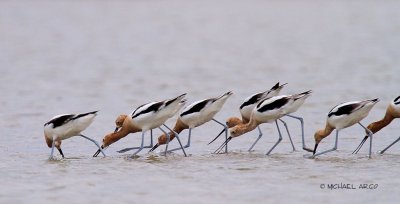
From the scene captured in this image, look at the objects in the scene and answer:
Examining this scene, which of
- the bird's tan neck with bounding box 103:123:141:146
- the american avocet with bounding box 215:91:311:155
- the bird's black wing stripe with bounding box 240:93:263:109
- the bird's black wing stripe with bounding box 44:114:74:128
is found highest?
the bird's black wing stripe with bounding box 240:93:263:109

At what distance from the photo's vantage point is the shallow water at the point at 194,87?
8.84 meters

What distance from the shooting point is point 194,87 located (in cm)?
1934

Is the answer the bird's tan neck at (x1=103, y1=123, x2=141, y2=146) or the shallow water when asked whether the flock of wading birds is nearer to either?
the bird's tan neck at (x1=103, y1=123, x2=141, y2=146)

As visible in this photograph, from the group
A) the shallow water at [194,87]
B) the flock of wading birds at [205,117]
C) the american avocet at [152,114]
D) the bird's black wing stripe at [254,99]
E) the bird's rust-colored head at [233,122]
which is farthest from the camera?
the bird's rust-colored head at [233,122]

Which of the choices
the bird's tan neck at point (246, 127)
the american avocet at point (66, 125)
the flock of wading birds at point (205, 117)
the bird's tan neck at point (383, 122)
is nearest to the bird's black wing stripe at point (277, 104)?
the flock of wading birds at point (205, 117)

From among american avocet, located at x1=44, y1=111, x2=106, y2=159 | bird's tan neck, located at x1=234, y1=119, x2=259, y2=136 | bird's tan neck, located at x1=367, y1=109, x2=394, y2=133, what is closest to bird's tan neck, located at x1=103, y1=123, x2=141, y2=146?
american avocet, located at x1=44, y1=111, x2=106, y2=159

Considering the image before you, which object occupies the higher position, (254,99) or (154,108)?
(254,99)

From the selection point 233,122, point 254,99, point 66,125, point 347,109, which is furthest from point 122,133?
point 347,109

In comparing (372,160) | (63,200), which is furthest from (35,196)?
(372,160)

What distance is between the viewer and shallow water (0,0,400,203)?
8836mm

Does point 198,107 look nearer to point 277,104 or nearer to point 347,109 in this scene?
point 277,104

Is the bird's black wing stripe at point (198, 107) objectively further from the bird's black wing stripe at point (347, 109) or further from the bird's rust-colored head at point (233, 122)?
the bird's black wing stripe at point (347, 109)

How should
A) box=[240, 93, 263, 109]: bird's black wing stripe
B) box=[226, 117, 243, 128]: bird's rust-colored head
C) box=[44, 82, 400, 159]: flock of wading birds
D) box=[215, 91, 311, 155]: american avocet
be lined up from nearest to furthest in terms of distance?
1. box=[44, 82, 400, 159]: flock of wading birds
2. box=[215, 91, 311, 155]: american avocet
3. box=[240, 93, 263, 109]: bird's black wing stripe
4. box=[226, 117, 243, 128]: bird's rust-colored head

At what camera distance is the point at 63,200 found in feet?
27.2
